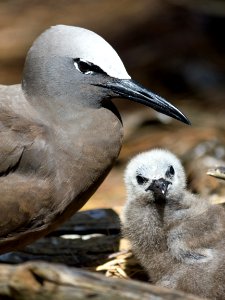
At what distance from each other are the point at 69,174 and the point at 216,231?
57cm

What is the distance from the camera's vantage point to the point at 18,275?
2.59 metres

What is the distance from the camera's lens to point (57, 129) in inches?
141

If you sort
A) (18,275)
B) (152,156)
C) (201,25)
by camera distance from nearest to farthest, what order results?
(18,275)
(152,156)
(201,25)

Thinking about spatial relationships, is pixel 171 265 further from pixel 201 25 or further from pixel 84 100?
pixel 201 25

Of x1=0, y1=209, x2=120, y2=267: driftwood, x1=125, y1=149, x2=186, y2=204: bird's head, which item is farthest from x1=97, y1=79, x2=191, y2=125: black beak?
x1=0, y1=209, x2=120, y2=267: driftwood

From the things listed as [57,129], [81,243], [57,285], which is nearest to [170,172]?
[57,129]

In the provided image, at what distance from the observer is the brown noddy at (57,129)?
3.52 meters

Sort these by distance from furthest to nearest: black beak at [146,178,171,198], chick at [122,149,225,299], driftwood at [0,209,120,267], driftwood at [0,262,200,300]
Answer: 1. driftwood at [0,209,120,267]
2. black beak at [146,178,171,198]
3. chick at [122,149,225,299]
4. driftwood at [0,262,200,300]

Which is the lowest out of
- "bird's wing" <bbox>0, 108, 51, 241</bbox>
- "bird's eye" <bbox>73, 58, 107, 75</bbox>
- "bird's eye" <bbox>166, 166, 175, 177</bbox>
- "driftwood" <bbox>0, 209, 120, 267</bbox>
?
"driftwood" <bbox>0, 209, 120, 267</bbox>

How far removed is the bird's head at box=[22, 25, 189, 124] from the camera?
3545mm

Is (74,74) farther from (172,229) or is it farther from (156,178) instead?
(172,229)

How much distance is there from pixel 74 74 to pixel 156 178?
1.61 feet

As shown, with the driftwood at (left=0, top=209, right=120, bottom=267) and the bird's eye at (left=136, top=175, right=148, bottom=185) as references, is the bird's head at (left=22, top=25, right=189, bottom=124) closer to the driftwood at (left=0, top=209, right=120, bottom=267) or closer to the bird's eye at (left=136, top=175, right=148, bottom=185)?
the bird's eye at (left=136, top=175, right=148, bottom=185)

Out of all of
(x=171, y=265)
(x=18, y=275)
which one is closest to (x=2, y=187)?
(x=171, y=265)
